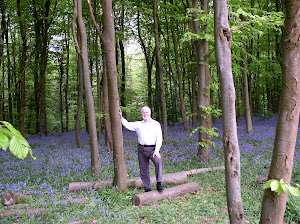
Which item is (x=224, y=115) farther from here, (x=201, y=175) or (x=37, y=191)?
(x=201, y=175)

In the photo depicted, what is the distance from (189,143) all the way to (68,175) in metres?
7.18

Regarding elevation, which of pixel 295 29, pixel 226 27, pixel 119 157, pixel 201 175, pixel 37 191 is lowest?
pixel 201 175

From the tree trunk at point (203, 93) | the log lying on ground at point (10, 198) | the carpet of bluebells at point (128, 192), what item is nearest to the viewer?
the carpet of bluebells at point (128, 192)

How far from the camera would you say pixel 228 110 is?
9.68 feet

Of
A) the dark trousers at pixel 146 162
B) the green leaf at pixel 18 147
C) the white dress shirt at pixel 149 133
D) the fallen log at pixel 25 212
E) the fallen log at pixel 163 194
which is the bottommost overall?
the fallen log at pixel 163 194

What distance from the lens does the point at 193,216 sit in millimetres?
4949

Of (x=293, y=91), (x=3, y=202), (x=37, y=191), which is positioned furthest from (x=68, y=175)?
(x=293, y=91)

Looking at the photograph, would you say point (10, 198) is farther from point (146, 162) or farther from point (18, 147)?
point (18, 147)

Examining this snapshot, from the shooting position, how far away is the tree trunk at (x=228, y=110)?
2852 mm

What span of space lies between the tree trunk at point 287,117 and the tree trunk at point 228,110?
0.79 m

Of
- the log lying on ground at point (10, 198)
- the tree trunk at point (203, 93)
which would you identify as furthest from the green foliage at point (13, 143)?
the tree trunk at point (203, 93)

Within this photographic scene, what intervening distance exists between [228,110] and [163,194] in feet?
12.8

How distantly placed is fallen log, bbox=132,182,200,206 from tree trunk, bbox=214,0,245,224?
3.21m

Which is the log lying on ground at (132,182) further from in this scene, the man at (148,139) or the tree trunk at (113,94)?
the man at (148,139)
